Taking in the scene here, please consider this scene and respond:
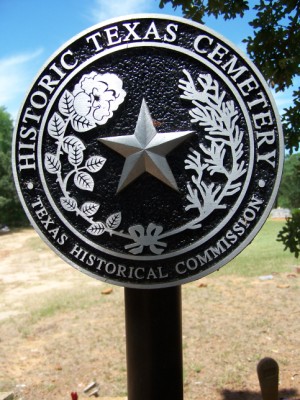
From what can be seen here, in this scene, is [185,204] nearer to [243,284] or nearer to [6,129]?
[243,284]

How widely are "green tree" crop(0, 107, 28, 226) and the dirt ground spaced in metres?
17.7

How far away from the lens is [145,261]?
1.80 metres

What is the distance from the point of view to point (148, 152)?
5.82 ft

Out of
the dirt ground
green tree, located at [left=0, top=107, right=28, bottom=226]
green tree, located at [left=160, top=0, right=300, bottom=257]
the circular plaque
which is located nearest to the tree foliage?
green tree, located at [left=160, top=0, right=300, bottom=257]

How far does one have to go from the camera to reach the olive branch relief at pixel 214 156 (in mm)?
1800

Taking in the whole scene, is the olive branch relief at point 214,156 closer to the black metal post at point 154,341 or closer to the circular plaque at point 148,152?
the circular plaque at point 148,152

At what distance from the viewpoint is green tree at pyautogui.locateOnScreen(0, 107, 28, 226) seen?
25.0m

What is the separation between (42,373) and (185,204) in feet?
11.5

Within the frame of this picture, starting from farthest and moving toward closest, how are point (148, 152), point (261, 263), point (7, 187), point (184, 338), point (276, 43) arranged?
point (7, 187), point (261, 263), point (184, 338), point (276, 43), point (148, 152)

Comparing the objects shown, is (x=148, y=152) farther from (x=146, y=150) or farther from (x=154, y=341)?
(x=154, y=341)

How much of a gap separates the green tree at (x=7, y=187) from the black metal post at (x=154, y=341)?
23.0 meters

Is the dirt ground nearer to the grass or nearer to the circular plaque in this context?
the grass

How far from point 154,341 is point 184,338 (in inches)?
138

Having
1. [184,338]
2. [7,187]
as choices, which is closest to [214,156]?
[184,338]
